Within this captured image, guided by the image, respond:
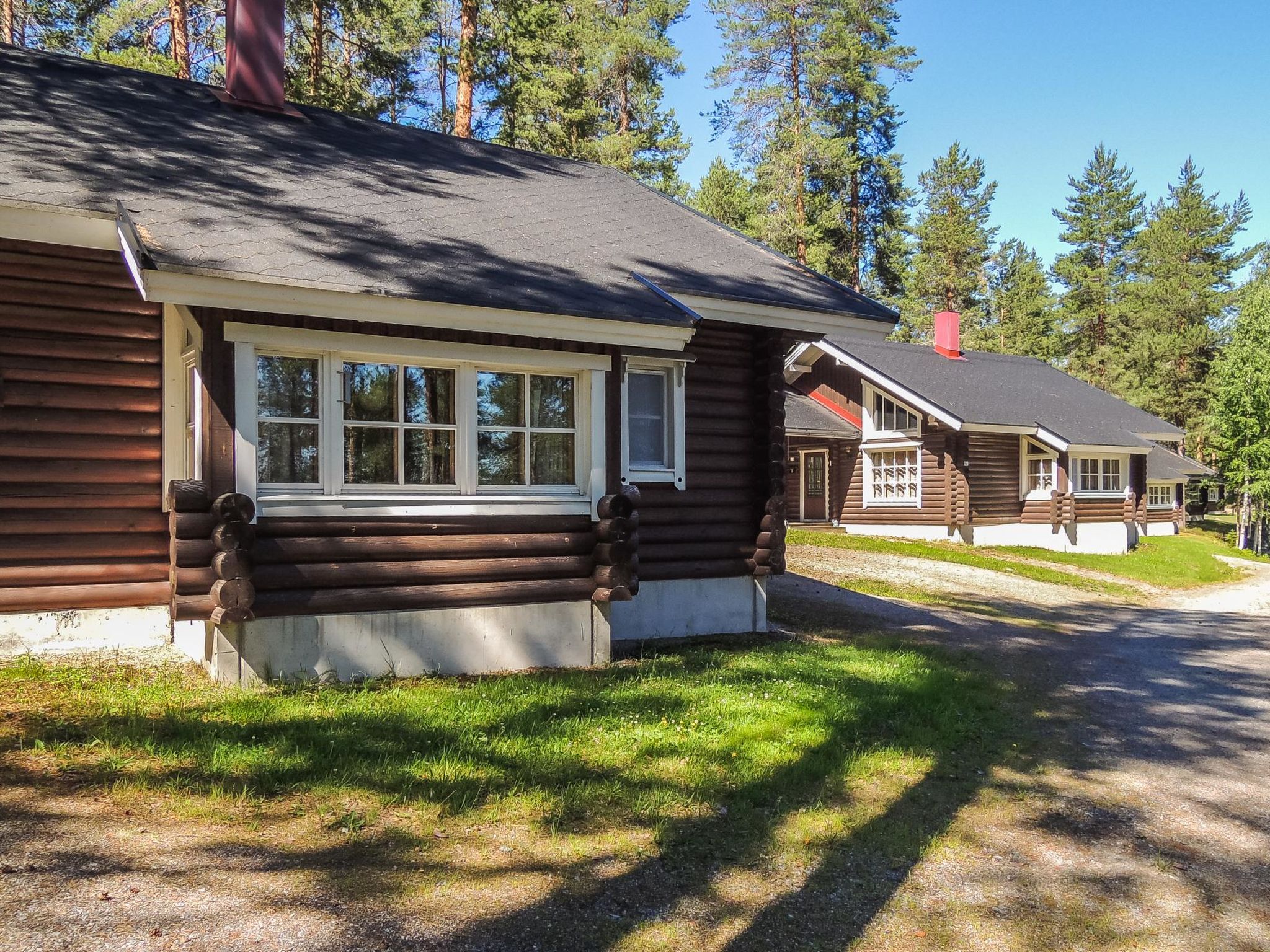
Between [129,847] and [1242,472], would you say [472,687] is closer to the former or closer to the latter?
[129,847]

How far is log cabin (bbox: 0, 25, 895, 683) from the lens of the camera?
643 cm

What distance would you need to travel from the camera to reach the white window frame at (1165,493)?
3600 cm

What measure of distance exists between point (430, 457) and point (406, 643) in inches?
59.2

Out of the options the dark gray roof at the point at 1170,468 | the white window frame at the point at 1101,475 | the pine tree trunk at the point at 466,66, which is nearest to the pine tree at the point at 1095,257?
the dark gray roof at the point at 1170,468

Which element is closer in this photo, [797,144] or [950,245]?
[797,144]

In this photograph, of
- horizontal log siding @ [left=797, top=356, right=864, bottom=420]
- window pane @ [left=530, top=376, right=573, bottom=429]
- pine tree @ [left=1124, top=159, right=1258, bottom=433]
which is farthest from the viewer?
pine tree @ [left=1124, top=159, right=1258, bottom=433]

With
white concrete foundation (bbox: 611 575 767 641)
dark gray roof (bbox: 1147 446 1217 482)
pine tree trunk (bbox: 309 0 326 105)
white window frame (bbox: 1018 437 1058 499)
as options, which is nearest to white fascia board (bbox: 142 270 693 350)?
white concrete foundation (bbox: 611 575 767 641)

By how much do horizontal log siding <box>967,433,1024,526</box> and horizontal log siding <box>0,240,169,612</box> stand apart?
21455 mm

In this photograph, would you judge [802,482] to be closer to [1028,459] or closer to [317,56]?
[1028,459]

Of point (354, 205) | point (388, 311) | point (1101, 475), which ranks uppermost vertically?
point (354, 205)

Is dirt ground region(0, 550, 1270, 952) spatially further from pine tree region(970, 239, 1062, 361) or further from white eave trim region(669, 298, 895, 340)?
pine tree region(970, 239, 1062, 361)

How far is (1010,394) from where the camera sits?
27531 mm

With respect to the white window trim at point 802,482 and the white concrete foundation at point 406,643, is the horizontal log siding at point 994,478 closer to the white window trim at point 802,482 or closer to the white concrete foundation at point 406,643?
the white window trim at point 802,482

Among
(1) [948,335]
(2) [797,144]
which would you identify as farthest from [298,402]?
(2) [797,144]
